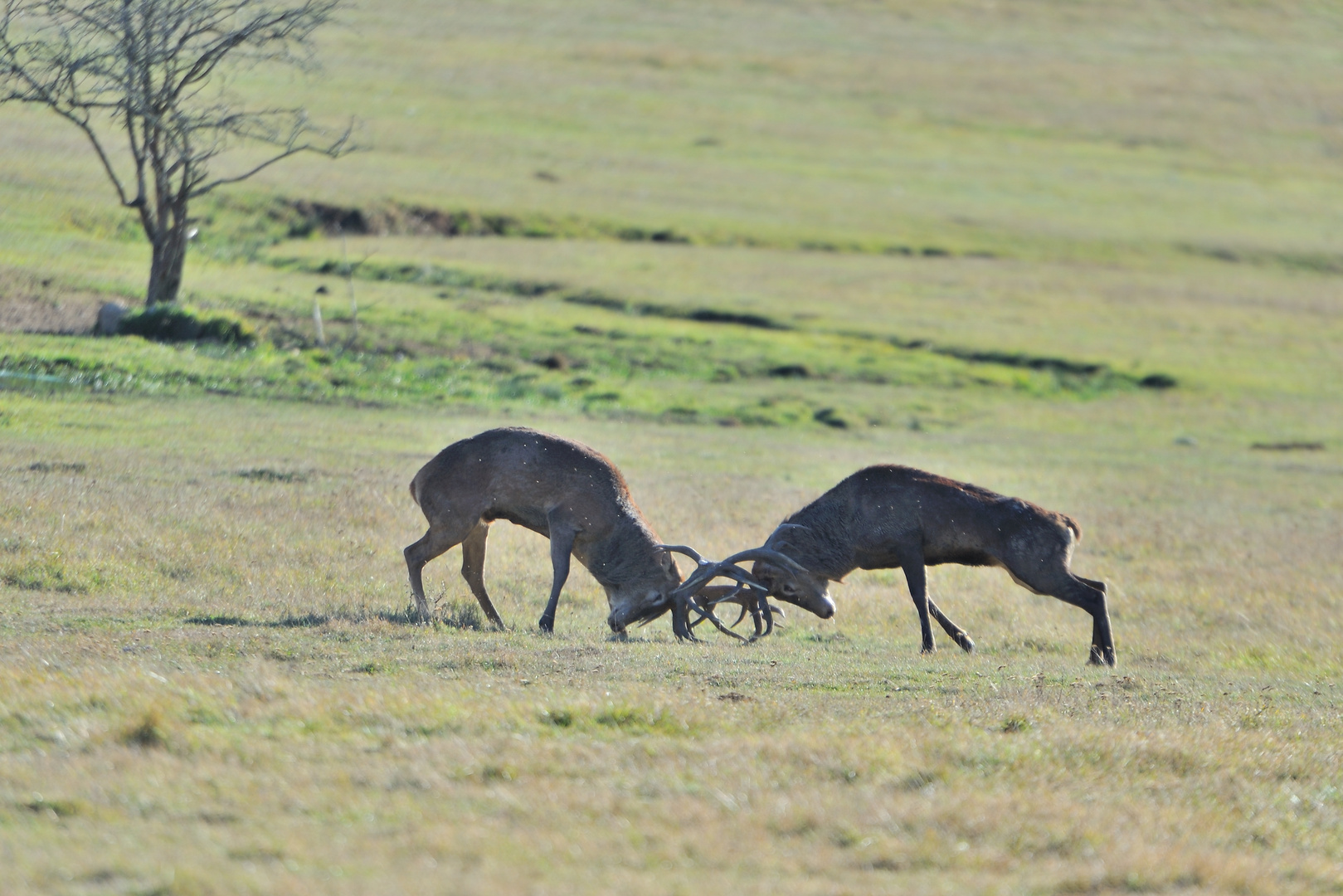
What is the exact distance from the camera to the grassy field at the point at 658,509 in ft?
25.0

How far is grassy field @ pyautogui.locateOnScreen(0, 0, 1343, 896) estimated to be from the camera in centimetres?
761

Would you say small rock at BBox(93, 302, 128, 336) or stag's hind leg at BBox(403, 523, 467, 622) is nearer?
stag's hind leg at BBox(403, 523, 467, 622)

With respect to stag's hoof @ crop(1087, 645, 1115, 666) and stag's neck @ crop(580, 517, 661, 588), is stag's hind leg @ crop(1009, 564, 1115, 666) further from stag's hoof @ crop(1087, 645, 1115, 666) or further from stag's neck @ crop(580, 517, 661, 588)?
stag's neck @ crop(580, 517, 661, 588)

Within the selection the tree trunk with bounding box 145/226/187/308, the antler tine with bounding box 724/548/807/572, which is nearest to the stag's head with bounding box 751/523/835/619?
the antler tine with bounding box 724/548/807/572

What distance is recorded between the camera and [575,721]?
31.5 ft

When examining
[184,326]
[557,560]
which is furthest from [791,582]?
[184,326]

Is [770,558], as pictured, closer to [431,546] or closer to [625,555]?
[625,555]

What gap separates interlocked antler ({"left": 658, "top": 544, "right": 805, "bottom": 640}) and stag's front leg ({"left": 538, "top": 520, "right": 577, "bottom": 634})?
3.27 feet

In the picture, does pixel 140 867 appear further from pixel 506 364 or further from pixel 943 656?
pixel 506 364

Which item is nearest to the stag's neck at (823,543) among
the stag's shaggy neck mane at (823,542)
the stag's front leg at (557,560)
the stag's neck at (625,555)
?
the stag's shaggy neck mane at (823,542)

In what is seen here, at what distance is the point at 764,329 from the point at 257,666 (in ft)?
108

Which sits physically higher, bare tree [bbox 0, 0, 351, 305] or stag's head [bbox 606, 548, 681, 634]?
bare tree [bbox 0, 0, 351, 305]

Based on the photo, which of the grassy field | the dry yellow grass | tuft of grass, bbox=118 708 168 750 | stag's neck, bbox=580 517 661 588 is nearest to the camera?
the dry yellow grass

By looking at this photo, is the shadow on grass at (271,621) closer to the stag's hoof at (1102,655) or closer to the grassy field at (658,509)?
the grassy field at (658,509)
